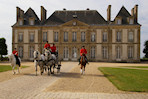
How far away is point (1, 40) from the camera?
27812 millimetres

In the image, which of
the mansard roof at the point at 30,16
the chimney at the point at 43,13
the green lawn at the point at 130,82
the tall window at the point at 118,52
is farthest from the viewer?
the mansard roof at the point at 30,16

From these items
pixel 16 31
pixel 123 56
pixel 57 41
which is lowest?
pixel 123 56

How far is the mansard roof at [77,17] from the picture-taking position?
26697mm

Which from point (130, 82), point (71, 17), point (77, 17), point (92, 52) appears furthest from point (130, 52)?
point (130, 82)

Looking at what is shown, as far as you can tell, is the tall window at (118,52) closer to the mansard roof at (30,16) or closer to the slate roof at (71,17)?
the slate roof at (71,17)

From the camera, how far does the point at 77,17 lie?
1089 inches

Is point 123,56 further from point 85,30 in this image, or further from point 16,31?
point 16,31

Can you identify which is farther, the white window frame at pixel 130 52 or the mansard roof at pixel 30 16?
the mansard roof at pixel 30 16

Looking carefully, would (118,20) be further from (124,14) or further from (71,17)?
(71,17)

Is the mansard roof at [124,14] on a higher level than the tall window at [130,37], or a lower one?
higher

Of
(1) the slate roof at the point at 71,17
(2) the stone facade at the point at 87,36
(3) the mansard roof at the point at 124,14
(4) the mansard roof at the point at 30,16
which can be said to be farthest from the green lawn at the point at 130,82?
(4) the mansard roof at the point at 30,16

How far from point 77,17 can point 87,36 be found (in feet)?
15.5

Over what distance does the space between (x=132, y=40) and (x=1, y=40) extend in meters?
25.6

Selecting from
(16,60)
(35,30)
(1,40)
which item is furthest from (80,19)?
(16,60)
